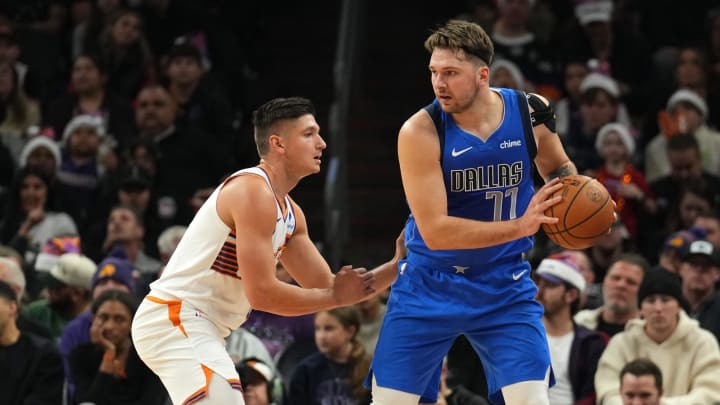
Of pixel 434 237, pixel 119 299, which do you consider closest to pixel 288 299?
pixel 434 237

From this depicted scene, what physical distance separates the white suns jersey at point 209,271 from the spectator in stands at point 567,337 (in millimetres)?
3184

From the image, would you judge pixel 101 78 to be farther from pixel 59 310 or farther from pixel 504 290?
pixel 504 290

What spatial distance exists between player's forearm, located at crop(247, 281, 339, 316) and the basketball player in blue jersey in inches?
17.8

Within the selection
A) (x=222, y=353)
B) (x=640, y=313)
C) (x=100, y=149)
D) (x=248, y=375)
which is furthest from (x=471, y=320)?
(x=100, y=149)

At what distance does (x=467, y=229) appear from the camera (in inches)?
236

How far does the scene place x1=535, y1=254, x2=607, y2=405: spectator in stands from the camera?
8883 mm

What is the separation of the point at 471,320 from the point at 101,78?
751 centimetres

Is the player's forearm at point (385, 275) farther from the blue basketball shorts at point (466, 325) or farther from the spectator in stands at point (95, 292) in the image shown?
the spectator in stands at point (95, 292)

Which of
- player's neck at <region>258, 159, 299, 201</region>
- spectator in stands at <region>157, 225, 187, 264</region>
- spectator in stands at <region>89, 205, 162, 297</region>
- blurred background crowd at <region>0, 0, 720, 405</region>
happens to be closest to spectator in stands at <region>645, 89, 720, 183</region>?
blurred background crowd at <region>0, 0, 720, 405</region>

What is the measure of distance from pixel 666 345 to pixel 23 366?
4344mm

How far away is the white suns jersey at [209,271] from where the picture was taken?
20.0ft

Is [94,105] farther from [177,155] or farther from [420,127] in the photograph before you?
[420,127]

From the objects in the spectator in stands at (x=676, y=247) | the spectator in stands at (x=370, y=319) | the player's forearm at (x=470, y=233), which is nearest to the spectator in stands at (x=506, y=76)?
the spectator in stands at (x=676, y=247)

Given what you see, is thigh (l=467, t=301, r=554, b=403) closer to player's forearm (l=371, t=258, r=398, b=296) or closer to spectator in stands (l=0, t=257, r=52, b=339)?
player's forearm (l=371, t=258, r=398, b=296)
